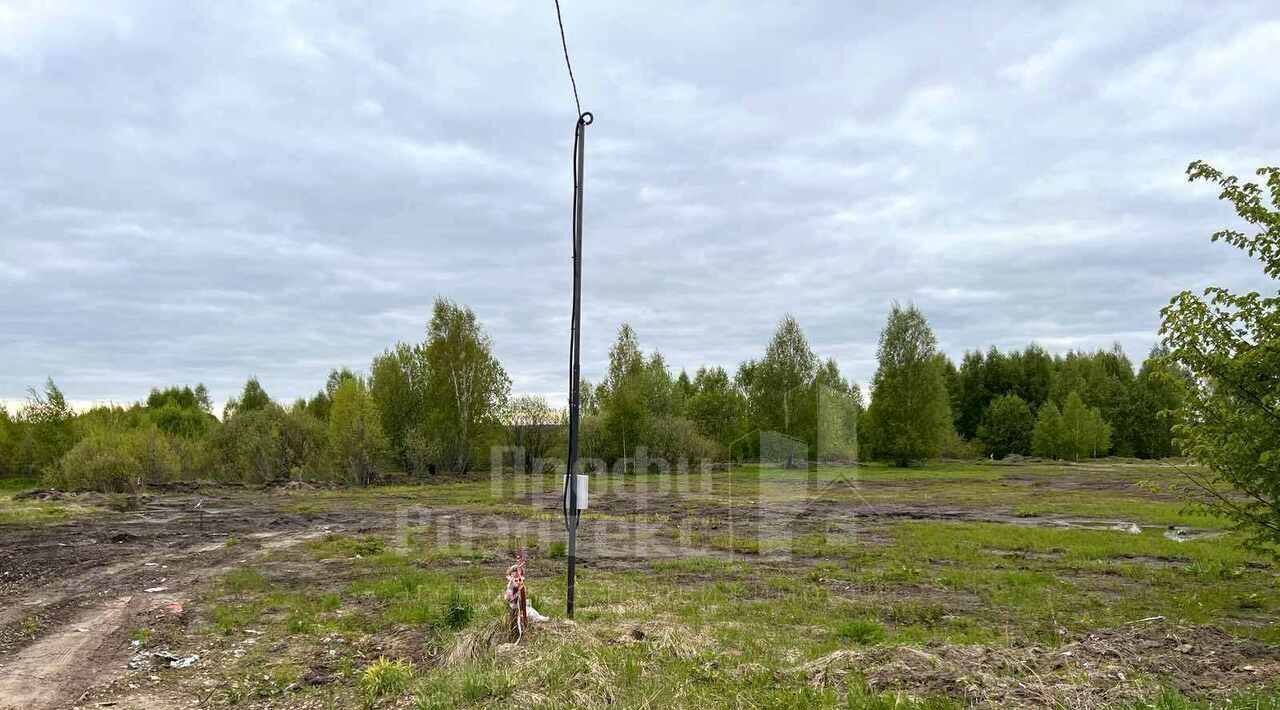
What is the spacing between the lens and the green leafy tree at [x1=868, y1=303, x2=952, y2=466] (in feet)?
194

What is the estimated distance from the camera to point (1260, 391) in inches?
324

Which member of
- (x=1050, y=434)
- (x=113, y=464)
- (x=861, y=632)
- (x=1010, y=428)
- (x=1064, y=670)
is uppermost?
(x=1010, y=428)

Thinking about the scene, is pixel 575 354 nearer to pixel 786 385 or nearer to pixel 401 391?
pixel 401 391

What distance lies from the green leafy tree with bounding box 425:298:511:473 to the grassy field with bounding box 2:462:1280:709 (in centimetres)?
3112

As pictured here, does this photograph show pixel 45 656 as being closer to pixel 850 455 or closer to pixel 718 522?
pixel 718 522

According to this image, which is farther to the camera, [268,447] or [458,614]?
[268,447]

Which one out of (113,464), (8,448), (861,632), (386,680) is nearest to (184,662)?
(386,680)

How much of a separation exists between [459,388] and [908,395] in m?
33.7

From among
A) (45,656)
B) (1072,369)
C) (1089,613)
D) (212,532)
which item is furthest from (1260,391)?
(1072,369)

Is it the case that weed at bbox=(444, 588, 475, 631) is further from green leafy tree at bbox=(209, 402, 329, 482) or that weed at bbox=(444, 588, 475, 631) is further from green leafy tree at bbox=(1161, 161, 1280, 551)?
green leafy tree at bbox=(209, 402, 329, 482)

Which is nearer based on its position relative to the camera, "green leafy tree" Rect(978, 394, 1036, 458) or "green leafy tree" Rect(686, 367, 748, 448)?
"green leafy tree" Rect(686, 367, 748, 448)

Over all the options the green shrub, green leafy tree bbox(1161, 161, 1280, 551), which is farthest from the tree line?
green leafy tree bbox(1161, 161, 1280, 551)

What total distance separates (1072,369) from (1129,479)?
46.6 meters

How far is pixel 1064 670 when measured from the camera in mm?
6078
